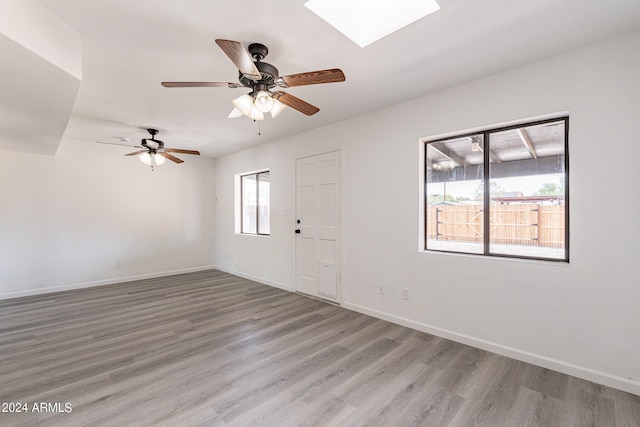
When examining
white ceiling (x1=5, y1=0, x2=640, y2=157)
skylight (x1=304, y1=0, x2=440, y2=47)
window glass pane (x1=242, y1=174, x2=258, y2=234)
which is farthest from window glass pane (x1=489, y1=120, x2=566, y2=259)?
window glass pane (x1=242, y1=174, x2=258, y2=234)

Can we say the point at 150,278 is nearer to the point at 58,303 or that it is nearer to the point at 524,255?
the point at 58,303

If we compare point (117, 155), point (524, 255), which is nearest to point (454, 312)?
point (524, 255)

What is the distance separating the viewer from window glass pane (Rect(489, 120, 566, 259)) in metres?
2.48

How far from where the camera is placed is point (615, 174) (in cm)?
212

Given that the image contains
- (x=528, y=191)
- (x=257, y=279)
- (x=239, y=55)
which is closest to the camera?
(x=239, y=55)

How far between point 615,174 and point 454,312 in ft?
5.82

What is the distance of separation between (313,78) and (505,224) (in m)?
2.33

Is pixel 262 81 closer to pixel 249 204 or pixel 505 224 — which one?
pixel 505 224

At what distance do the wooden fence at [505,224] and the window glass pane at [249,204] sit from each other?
380 centimetres

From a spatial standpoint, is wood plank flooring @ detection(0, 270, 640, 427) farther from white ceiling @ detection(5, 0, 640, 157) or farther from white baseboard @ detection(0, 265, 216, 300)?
white ceiling @ detection(5, 0, 640, 157)

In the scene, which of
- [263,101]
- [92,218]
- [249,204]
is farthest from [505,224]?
[92,218]

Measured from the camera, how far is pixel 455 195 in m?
3.10

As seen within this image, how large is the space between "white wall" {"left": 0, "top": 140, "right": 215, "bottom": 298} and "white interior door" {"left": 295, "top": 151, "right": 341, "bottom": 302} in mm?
3184

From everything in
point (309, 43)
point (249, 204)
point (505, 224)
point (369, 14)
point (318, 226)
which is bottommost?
point (318, 226)
